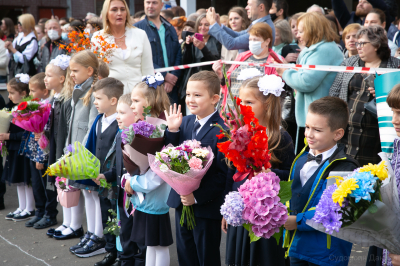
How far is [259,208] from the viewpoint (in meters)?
2.34

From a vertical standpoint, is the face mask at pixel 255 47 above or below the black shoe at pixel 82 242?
above

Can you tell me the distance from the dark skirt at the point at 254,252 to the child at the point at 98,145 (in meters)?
1.77

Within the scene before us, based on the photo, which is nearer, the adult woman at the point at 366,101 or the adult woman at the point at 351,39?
the adult woman at the point at 366,101

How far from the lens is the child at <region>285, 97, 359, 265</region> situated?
2662mm

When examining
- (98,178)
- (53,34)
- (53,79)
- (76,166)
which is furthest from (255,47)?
(53,34)

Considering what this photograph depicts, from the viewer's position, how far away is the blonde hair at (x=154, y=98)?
391cm

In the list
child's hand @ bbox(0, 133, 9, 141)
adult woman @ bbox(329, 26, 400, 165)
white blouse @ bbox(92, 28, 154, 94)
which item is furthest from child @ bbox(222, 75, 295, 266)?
child's hand @ bbox(0, 133, 9, 141)

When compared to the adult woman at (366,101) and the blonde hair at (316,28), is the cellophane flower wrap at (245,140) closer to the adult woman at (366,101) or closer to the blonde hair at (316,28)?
the adult woman at (366,101)

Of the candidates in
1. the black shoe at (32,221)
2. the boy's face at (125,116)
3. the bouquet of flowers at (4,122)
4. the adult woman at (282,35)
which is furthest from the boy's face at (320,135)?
the bouquet of flowers at (4,122)

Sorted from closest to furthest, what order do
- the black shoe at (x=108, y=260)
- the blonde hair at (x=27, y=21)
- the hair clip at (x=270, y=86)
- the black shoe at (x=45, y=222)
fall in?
the hair clip at (x=270, y=86) < the black shoe at (x=108, y=260) < the black shoe at (x=45, y=222) < the blonde hair at (x=27, y=21)

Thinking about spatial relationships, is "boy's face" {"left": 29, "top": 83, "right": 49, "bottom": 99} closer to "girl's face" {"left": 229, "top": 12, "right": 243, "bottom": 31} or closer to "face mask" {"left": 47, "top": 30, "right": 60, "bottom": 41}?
"girl's face" {"left": 229, "top": 12, "right": 243, "bottom": 31}

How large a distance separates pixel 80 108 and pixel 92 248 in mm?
1560

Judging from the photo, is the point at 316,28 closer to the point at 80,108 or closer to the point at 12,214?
the point at 80,108

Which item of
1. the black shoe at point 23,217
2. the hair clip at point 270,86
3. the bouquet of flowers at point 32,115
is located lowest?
the black shoe at point 23,217
